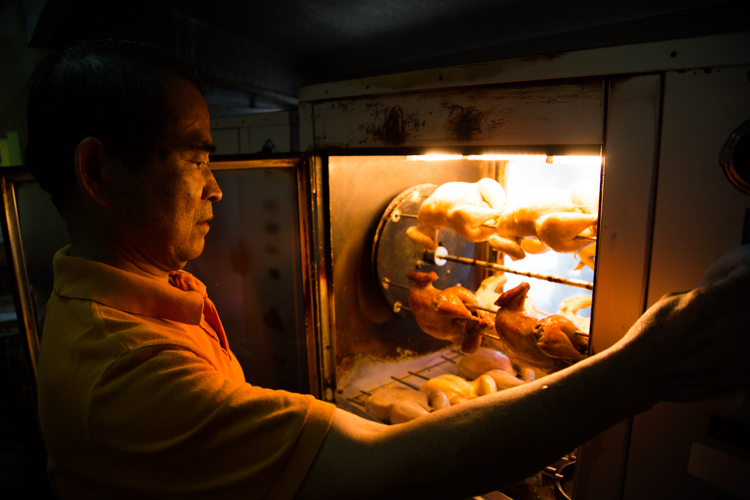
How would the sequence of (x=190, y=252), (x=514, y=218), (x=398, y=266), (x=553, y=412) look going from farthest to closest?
(x=398, y=266) < (x=514, y=218) < (x=190, y=252) < (x=553, y=412)

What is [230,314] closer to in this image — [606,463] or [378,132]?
[378,132]

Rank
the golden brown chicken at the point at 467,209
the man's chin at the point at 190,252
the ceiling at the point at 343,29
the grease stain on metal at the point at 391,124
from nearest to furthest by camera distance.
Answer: the man's chin at the point at 190,252, the grease stain on metal at the point at 391,124, the ceiling at the point at 343,29, the golden brown chicken at the point at 467,209

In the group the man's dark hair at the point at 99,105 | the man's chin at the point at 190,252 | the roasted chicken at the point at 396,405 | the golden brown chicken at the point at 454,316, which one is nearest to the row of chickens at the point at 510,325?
the golden brown chicken at the point at 454,316

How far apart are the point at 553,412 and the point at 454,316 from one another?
987 mm

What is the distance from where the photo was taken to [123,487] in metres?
0.74

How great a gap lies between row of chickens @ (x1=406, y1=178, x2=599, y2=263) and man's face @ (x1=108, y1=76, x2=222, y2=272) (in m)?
0.93

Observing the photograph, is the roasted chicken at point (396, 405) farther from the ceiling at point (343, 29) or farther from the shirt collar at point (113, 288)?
the ceiling at point (343, 29)

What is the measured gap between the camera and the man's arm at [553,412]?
2.09ft

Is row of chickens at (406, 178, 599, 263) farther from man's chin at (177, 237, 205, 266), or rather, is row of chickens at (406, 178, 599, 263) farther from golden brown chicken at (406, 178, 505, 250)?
man's chin at (177, 237, 205, 266)

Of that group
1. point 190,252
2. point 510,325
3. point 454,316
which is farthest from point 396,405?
point 190,252

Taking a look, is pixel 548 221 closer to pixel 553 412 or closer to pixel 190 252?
pixel 553 412

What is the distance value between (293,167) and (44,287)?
1.21m

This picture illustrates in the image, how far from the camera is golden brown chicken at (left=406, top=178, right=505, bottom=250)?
5.09 feet

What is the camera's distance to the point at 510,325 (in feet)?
4.65
